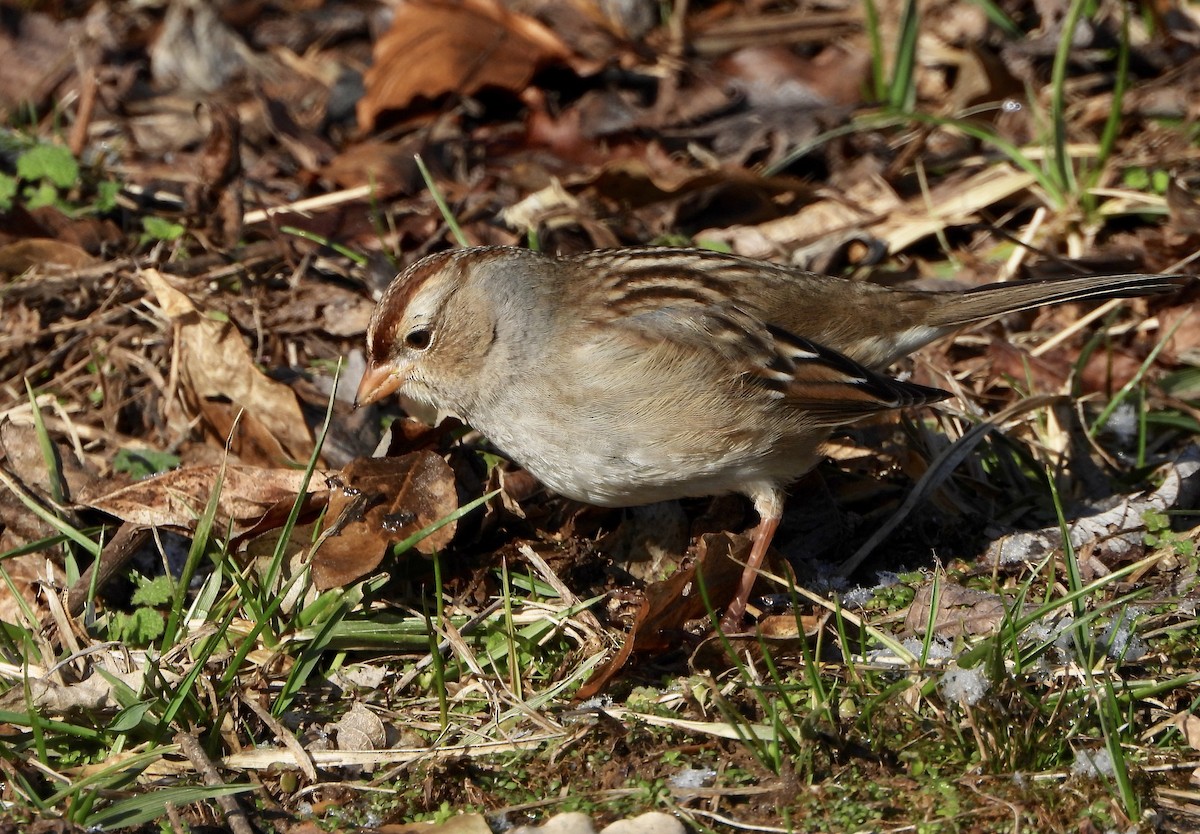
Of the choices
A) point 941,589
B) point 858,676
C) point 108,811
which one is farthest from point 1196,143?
point 108,811

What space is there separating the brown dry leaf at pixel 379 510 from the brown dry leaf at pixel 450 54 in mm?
2939

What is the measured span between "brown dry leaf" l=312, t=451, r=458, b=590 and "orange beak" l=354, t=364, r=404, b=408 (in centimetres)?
32

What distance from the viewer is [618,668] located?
335cm

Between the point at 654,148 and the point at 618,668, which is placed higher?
the point at 654,148

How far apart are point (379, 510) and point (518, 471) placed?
Answer: 68cm

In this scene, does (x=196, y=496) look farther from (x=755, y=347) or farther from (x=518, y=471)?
(x=755, y=347)

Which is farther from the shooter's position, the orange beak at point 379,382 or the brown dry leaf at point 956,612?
the orange beak at point 379,382

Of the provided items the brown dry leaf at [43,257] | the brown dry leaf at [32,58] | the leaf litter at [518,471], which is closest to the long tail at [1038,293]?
the leaf litter at [518,471]

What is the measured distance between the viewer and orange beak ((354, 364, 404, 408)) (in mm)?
4023

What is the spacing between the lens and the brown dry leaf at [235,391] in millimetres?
4328

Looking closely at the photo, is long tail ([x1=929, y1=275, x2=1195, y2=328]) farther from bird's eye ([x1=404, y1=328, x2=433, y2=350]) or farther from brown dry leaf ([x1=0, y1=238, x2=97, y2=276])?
brown dry leaf ([x1=0, y1=238, x2=97, y2=276])

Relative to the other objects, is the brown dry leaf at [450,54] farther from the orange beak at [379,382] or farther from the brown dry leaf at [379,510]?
the brown dry leaf at [379,510]

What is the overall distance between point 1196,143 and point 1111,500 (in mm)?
2408

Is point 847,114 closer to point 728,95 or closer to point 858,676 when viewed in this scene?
point 728,95
